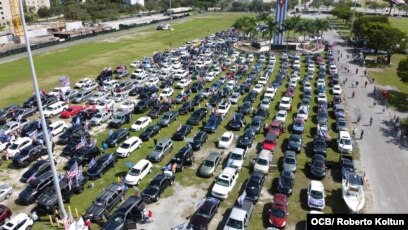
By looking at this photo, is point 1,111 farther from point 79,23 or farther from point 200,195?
point 79,23

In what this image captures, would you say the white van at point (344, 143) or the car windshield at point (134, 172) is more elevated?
the white van at point (344, 143)

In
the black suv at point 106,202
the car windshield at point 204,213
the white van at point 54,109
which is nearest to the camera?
the car windshield at point 204,213

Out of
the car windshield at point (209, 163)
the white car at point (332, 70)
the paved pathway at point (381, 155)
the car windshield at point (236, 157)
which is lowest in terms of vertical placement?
the paved pathway at point (381, 155)

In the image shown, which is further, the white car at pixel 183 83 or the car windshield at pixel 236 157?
the white car at pixel 183 83

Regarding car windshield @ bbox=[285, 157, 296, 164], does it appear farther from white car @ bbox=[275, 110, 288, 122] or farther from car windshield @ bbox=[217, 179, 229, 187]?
white car @ bbox=[275, 110, 288, 122]

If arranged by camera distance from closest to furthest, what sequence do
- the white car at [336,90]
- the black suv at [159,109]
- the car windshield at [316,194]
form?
the car windshield at [316,194]
the black suv at [159,109]
the white car at [336,90]

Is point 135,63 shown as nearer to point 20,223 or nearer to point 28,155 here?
point 28,155

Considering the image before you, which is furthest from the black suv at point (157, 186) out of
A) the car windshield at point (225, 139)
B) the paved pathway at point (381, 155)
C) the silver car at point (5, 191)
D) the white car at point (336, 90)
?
the white car at point (336, 90)

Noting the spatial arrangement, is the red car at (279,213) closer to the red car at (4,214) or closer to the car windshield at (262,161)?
the car windshield at (262,161)

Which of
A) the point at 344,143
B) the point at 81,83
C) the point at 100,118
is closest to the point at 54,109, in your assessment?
the point at 100,118
